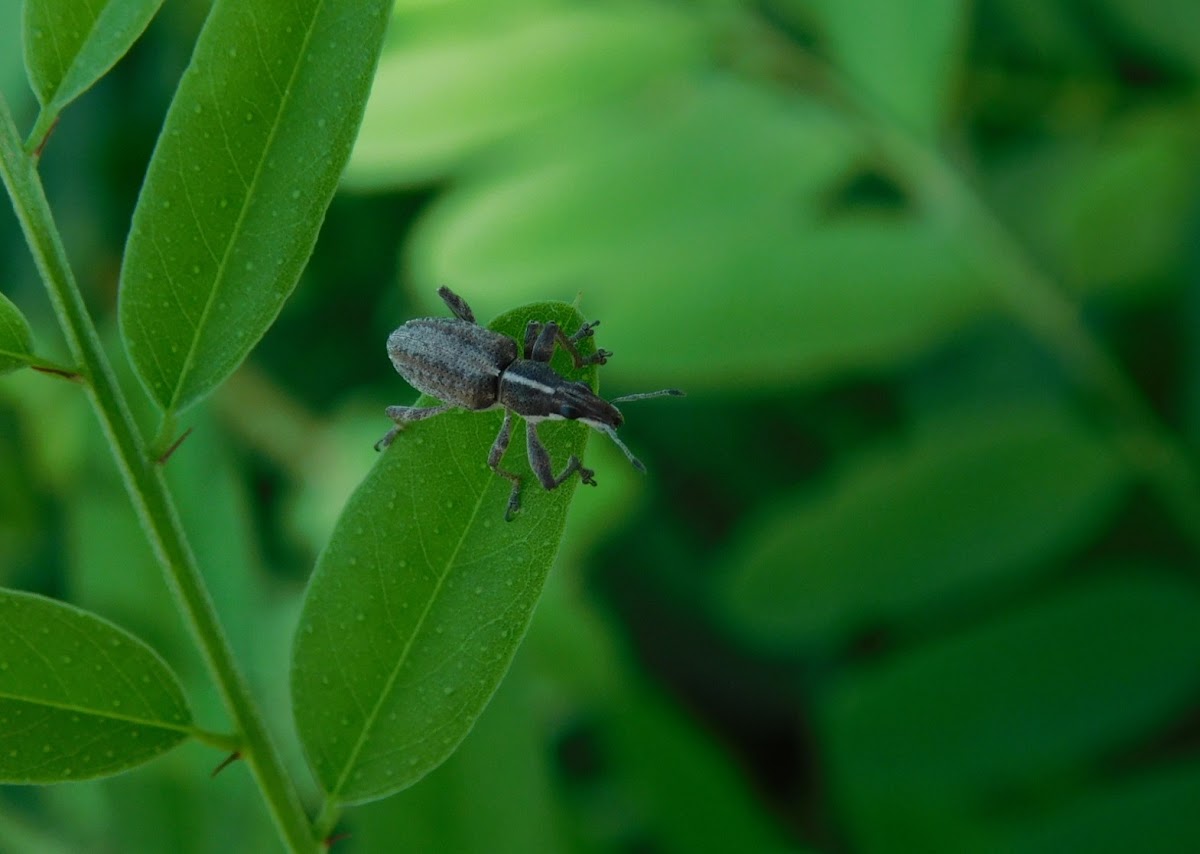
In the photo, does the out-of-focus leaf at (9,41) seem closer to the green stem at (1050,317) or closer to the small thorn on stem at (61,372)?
the small thorn on stem at (61,372)

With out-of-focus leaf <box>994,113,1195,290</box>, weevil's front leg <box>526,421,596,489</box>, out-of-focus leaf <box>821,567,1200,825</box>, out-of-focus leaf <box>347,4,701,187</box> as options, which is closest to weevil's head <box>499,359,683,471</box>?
weevil's front leg <box>526,421,596,489</box>

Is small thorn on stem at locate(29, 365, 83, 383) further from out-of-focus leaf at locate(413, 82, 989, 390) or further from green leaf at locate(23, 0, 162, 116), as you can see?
out-of-focus leaf at locate(413, 82, 989, 390)

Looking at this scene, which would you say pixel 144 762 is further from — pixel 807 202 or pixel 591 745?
pixel 591 745

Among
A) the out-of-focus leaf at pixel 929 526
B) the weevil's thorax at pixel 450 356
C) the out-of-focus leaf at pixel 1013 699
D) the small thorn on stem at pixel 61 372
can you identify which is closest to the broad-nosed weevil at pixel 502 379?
the weevil's thorax at pixel 450 356

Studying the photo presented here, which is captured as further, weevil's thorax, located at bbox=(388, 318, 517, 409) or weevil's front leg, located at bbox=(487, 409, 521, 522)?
weevil's thorax, located at bbox=(388, 318, 517, 409)

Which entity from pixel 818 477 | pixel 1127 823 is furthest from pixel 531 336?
pixel 818 477

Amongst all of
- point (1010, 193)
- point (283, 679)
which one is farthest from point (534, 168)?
point (1010, 193)
